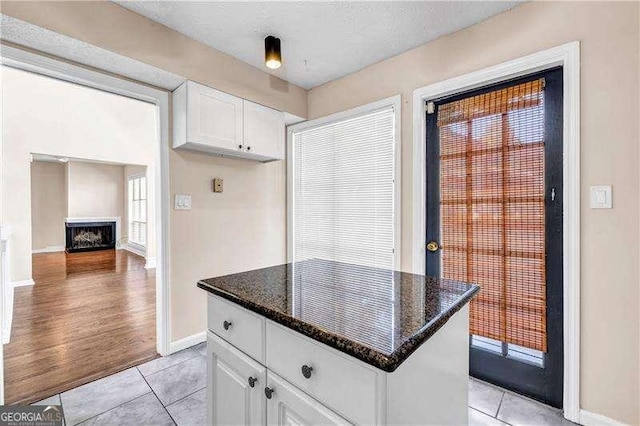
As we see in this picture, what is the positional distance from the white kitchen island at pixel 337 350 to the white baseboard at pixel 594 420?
108cm

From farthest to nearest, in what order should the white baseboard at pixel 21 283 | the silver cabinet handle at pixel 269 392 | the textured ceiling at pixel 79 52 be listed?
the white baseboard at pixel 21 283
the textured ceiling at pixel 79 52
the silver cabinet handle at pixel 269 392

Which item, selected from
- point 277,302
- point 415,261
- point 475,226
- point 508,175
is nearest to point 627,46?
point 508,175

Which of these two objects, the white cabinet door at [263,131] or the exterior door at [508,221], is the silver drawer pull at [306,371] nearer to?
the exterior door at [508,221]

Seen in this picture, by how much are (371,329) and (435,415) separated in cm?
40

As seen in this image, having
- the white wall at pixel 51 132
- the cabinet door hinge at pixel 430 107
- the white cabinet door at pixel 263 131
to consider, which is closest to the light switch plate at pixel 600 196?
the cabinet door hinge at pixel 430 107

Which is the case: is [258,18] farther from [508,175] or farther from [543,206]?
[543,206]

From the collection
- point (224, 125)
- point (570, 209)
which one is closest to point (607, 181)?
point (570, 209)

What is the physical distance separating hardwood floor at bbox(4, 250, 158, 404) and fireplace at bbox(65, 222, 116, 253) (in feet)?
8.78

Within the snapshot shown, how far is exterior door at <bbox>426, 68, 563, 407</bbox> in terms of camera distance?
71.9 inches

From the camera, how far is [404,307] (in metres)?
1.02

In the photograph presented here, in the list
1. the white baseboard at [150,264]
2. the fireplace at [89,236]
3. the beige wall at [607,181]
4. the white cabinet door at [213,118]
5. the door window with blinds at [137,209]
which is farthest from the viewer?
the fireplace at [89,236]

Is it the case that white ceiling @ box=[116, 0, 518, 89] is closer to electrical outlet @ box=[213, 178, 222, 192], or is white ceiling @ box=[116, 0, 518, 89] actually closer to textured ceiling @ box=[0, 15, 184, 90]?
textured ceiling @ box=[0, 15, 184, 90]

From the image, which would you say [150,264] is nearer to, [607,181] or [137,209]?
[137,209]

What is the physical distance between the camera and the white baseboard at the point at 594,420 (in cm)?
160
